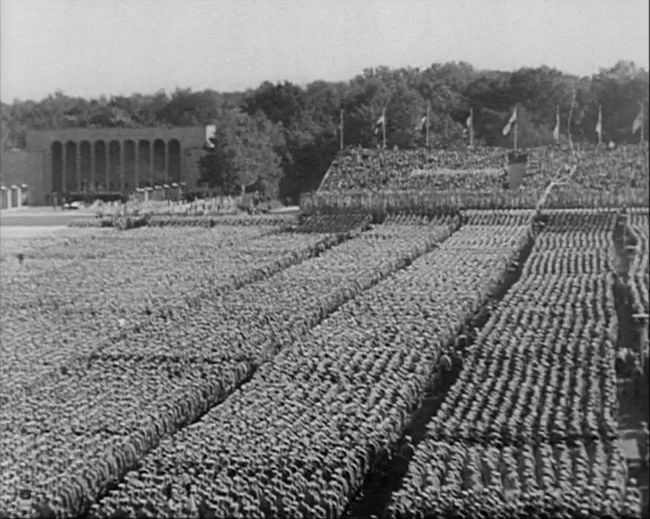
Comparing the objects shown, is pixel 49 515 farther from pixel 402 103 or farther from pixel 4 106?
pixel 4 106

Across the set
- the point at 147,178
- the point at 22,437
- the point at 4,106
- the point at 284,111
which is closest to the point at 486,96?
the point at 284,111

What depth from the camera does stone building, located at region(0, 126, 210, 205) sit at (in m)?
49.2

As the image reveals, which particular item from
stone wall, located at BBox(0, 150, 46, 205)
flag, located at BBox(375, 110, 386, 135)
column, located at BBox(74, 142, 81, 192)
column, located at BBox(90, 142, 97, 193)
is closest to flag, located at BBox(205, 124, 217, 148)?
column, located at BBox(90, 142, 97, 193)

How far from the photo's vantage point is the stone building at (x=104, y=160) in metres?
49.2

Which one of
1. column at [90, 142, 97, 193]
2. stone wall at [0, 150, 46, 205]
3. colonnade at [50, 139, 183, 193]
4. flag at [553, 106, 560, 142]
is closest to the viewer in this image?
flag at [553, 106, 560, 142]

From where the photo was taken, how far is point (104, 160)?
5078cm

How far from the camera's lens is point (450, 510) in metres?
8.64

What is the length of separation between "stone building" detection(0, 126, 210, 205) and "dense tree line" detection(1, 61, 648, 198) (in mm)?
2236

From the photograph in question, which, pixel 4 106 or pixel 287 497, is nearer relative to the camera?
pixel 287 497

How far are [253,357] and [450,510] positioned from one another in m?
6.03

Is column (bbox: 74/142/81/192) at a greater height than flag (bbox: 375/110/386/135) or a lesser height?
lesser

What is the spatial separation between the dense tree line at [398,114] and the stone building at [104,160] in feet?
7.34

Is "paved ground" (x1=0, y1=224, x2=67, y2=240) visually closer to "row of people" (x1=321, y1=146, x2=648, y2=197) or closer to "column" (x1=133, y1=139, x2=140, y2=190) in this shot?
"row of people" (x1=321, y1=146, x2=648, y2=197)

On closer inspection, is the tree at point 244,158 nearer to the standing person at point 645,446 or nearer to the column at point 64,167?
the column at point 64,167
